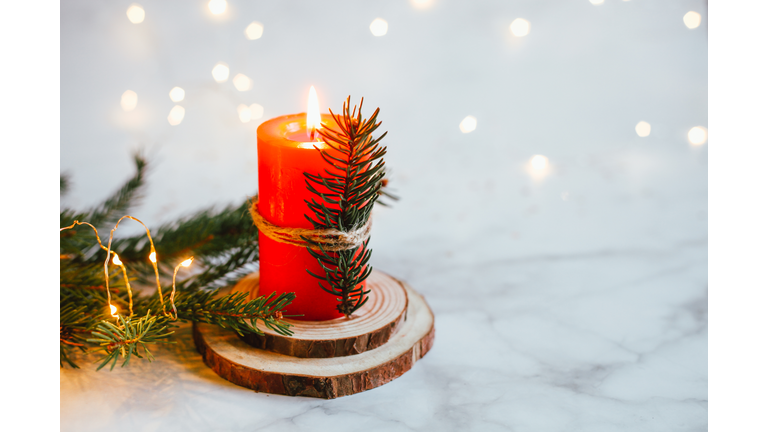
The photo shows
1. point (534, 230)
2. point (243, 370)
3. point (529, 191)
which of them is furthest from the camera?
point (529, 191)

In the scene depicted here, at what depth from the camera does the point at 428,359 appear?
68 cm

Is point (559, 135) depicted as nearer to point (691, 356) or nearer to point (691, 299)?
point (691, 299)

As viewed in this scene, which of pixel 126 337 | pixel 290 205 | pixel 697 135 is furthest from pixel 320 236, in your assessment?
pixel 697 135

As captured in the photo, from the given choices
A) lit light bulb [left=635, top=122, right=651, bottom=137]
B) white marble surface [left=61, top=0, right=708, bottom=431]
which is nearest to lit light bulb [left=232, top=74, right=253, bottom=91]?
white marble surface [left=61, top=0, right=708, bottom=431]

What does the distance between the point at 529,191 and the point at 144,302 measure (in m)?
0.70

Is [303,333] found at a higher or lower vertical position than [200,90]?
lower

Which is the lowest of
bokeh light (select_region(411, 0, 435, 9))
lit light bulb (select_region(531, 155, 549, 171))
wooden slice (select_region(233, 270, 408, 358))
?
wooden slice (select_region(233, 270, 408, 358))

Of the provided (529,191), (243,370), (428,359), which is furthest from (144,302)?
(529,191)

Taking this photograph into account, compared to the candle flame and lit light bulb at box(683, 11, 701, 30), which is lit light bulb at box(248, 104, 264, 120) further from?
lit light bulb at box(683, 11, 701, 30)

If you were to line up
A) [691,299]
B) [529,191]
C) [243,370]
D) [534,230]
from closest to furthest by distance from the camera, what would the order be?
[243,370] → [691,299] → [534,230] → [529,191]

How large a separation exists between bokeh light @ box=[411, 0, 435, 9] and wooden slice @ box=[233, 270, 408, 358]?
2.31 ft

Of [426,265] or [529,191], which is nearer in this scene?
[426,265]

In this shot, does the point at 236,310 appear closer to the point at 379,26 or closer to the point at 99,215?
the point at 99,215

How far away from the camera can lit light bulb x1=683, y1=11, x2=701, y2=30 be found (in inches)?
47.8
